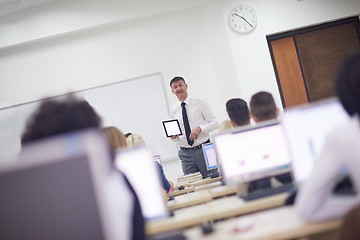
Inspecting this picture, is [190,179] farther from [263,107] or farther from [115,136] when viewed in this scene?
[115,136]

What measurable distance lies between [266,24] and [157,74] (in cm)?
164

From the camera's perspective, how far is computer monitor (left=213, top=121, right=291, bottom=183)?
2398 mm

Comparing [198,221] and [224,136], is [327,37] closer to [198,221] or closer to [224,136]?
[224,136]

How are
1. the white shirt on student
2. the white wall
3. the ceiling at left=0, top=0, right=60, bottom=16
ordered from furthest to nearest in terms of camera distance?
the white wall < the ceiling at left=0, top=0, right=60, bottom=16 < the white shirt on student

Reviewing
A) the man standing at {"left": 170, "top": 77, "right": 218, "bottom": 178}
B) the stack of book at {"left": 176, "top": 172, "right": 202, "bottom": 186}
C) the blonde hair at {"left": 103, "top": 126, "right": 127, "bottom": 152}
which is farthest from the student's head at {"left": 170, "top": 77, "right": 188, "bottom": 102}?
the blonde hair at {"left": 103, "top": 126, "right": 127, "bottom": 152}

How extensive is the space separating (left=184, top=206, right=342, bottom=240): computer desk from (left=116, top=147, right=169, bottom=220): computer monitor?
0.34 meters

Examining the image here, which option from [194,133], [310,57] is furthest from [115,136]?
[310,57]

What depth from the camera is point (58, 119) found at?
129 cm

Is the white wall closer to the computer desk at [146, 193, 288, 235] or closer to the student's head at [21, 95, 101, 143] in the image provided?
the computer desk at [146, 193, 288, 235]

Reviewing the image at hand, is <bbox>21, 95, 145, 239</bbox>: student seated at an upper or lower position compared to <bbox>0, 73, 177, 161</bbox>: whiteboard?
lower

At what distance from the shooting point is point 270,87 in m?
5.68

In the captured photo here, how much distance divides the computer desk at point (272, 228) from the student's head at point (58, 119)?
2.24 feet

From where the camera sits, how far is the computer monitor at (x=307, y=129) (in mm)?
2039

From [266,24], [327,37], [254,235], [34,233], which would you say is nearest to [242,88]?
[266,24]
